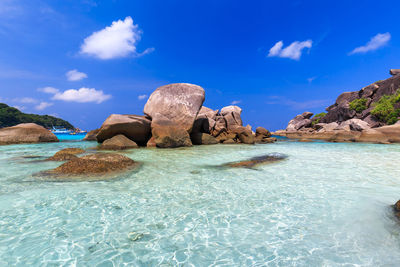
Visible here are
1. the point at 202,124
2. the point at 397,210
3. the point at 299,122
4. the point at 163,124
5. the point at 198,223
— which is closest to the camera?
the point at 198,223

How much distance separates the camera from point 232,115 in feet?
74.8

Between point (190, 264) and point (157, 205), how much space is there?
64.2 inches

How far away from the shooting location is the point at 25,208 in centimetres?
342

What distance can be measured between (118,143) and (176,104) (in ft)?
15.1

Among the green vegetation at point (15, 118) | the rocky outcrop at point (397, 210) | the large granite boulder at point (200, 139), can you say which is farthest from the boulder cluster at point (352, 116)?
the green vegetation at point (15, 118)

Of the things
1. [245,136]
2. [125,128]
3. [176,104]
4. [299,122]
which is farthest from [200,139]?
[299,122]

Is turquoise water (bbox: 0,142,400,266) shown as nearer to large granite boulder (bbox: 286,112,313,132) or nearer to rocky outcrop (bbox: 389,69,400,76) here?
large granite boulder (bbox: 286,112,313,132)

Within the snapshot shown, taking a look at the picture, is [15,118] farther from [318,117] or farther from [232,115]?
[318,117]

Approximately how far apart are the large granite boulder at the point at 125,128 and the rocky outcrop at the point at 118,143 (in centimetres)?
44

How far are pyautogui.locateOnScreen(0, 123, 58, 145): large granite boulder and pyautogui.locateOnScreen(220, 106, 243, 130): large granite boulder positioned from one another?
1645 centimetres

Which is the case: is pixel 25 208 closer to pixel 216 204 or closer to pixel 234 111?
pixel 216 204

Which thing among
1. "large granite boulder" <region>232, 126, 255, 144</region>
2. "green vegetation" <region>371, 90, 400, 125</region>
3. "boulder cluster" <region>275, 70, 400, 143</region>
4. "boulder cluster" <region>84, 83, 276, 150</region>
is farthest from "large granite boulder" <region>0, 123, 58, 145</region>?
"green vegetation" <region>371, 90, 400, 125</region>

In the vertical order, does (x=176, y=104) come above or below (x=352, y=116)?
below

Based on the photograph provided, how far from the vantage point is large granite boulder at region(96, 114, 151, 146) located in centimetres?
1320
